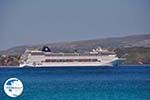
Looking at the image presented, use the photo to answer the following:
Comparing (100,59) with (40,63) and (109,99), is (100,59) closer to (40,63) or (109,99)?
(40,63)

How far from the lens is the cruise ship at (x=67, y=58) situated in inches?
2191

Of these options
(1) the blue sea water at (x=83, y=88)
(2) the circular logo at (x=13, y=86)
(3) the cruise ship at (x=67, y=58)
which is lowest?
(1) the blue sea water at (x=83, y=88)

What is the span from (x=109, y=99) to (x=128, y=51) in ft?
143

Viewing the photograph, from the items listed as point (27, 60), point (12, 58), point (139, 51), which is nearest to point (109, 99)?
point (139, 51)

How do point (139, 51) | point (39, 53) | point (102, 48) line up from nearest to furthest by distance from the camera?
point (139, 51)
point (39, 53)
point (102, 48)

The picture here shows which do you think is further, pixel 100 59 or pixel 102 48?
pixel 102 48

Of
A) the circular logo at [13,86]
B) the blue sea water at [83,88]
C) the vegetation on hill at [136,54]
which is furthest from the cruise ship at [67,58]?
the circular logo at [13,86]

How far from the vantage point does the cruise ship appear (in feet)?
183

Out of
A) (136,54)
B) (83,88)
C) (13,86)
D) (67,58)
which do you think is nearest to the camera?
(13,86)

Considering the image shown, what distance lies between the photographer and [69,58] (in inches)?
2188

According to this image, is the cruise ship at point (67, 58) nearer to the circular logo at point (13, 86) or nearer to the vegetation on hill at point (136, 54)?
the vegetation on hill at point (136, 54)

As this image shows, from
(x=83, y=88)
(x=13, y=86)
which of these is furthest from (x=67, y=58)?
(x=13, y=86)

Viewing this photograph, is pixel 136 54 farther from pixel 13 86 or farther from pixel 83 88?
pixel 13 86

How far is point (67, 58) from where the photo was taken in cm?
5559
